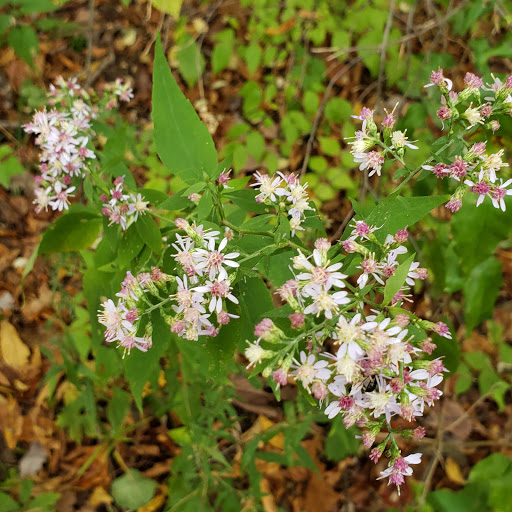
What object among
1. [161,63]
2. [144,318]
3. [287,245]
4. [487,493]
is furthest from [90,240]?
[487,493]

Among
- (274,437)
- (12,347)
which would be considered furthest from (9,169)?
(274,437)

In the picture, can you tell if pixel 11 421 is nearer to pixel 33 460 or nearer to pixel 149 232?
pixel 33 460

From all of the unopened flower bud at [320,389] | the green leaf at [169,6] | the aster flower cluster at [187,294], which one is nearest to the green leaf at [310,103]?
the green leaf at [169,6]

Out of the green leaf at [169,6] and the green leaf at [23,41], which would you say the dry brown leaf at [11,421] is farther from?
the green leaf at [169,6]

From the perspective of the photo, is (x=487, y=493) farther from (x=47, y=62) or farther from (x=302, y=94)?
(x=47, y=62)

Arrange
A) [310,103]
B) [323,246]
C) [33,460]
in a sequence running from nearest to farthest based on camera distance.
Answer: [323,246] → [33,460] → [310,103]

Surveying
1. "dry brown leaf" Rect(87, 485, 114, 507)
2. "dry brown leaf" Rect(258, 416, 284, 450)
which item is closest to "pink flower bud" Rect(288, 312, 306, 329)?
"dry brown leaf" Rect(258, 416, 284, 450)

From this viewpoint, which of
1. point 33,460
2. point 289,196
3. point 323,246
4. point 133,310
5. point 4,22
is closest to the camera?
point 323,246
